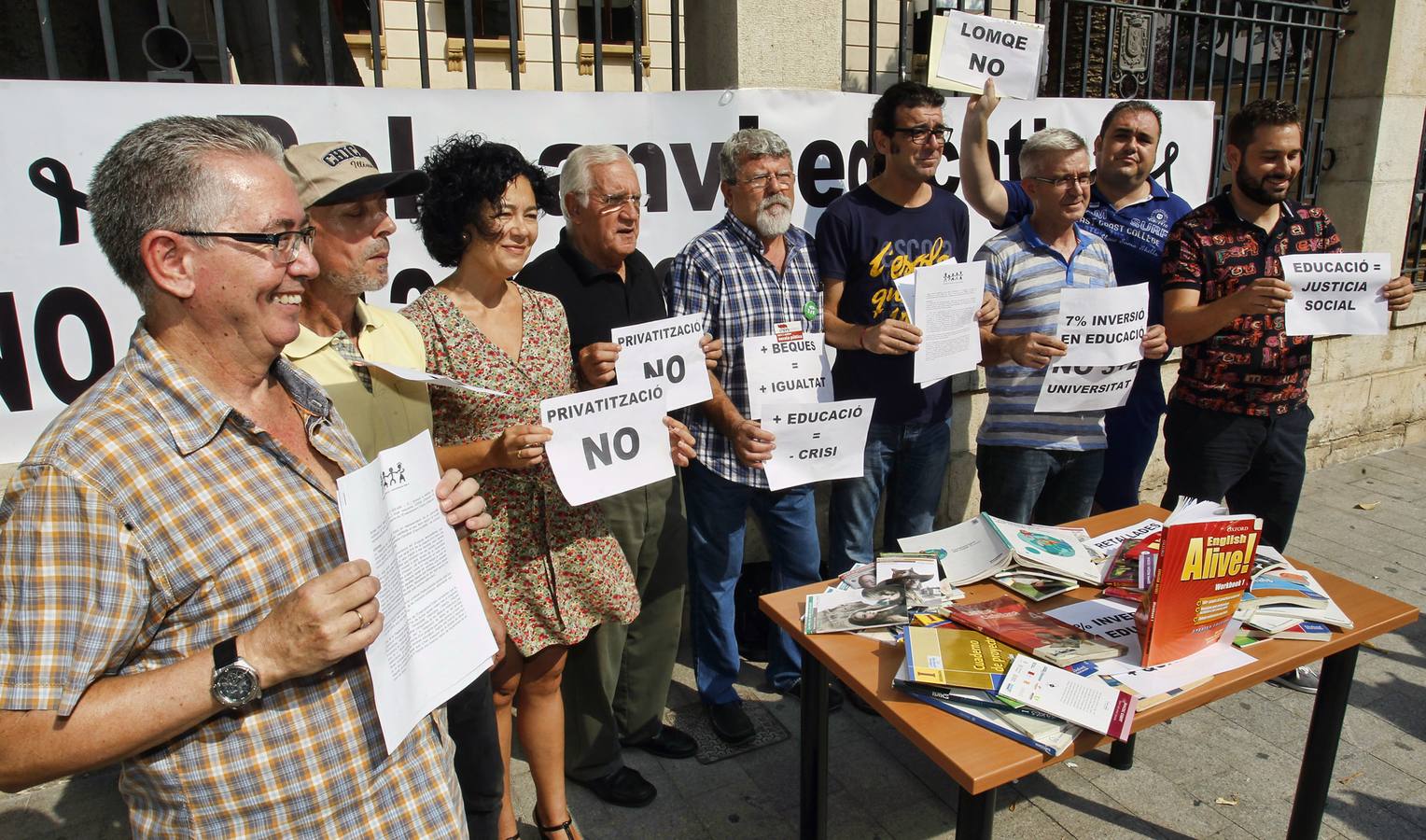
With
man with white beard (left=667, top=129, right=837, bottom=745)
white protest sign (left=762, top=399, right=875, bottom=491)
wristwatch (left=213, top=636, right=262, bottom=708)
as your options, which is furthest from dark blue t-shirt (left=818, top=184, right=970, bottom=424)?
wristwatch (left=213, top=636, right=262, bottom=708)

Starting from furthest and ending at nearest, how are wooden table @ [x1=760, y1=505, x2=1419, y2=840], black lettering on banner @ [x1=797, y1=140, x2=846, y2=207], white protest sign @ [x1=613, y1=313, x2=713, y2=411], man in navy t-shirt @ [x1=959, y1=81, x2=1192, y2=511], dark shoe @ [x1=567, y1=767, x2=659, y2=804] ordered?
black lettering on banner @ [x1=797, y1=140, x2=846, y2=207]
man in navy t-shirt @ [x1=959, y1=81, x2=1192, y2=511]
dark shoe @ [x1=567, y1=767, x2=659, y2=804]
white protest sign @ [x1=613, y1=313, x2=713, y2=411]
wooden table @ [x1=760, y1=505, x2=1419, y2=840]

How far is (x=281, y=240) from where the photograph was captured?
1.35m

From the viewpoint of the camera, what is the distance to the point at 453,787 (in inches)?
65.6

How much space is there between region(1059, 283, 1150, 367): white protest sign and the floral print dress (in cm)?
181

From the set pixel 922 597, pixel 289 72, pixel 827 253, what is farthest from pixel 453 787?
pixel 289 72

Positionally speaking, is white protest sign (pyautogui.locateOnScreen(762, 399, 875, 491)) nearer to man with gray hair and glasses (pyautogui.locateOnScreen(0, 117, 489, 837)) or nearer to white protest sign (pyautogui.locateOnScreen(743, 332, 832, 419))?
white protest sign (pyautogui.locateOnScreen(743, 332, 832, 419))

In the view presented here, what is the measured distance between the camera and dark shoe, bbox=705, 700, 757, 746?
3.28 metres

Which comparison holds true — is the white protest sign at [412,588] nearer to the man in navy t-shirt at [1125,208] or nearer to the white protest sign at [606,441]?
the white protest sign at [606,441]

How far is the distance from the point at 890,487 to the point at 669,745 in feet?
4.43

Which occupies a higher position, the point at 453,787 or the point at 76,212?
the point at 76,212

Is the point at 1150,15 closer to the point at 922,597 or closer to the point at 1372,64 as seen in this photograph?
the point at 1372,64

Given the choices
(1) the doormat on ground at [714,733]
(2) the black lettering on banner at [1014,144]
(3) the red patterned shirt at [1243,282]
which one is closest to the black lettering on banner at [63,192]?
(1) the doormat on ground at [714,733]

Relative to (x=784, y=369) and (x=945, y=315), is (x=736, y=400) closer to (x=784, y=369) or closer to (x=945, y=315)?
(x=784, y=369)

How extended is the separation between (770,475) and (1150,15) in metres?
3.66
